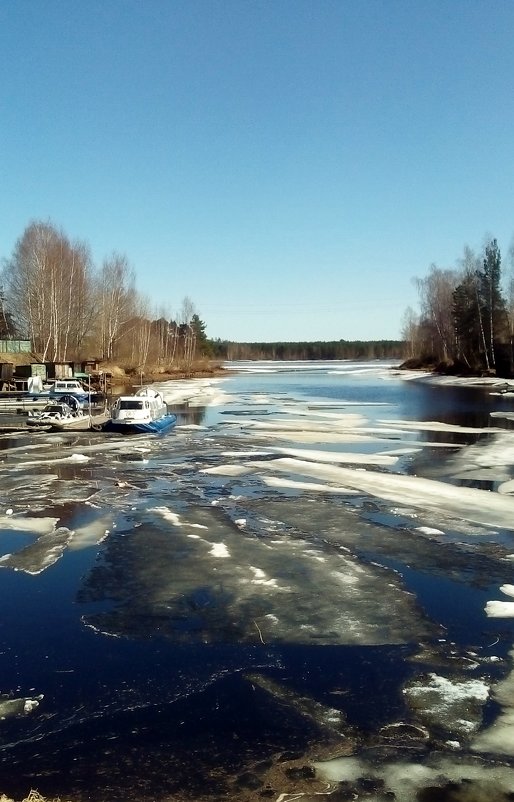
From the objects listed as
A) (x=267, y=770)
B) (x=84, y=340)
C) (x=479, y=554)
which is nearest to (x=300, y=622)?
(x=267, y=770)

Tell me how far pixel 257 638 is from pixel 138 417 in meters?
22.1

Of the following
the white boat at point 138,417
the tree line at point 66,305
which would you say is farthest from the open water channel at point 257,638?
the tree line at point 66,305

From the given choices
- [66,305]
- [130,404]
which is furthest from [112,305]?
[130,404]

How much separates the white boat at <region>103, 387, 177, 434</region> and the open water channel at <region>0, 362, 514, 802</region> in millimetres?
11148

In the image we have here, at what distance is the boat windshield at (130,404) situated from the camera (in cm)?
2975

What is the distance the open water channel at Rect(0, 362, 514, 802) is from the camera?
5.14 m

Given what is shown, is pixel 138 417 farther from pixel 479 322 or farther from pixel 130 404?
pixel 479 322

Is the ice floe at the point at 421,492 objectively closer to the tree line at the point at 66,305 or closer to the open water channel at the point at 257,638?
the open water channel at the point at 257,638

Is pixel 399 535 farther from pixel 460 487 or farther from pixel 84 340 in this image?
pixel 84 340

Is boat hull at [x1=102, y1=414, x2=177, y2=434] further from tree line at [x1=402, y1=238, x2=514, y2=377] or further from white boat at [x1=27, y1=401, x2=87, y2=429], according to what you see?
tree line at [x1=402, y1=238, x2=514, y2=377]

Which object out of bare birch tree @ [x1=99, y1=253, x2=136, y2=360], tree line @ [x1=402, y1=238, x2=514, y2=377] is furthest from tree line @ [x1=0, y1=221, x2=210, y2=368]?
tree line @ [x1=402, y1=238, x2=514, y2=377]

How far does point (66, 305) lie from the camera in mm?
64438

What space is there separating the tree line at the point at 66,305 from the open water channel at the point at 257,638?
46776mm

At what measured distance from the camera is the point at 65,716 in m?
5.93
